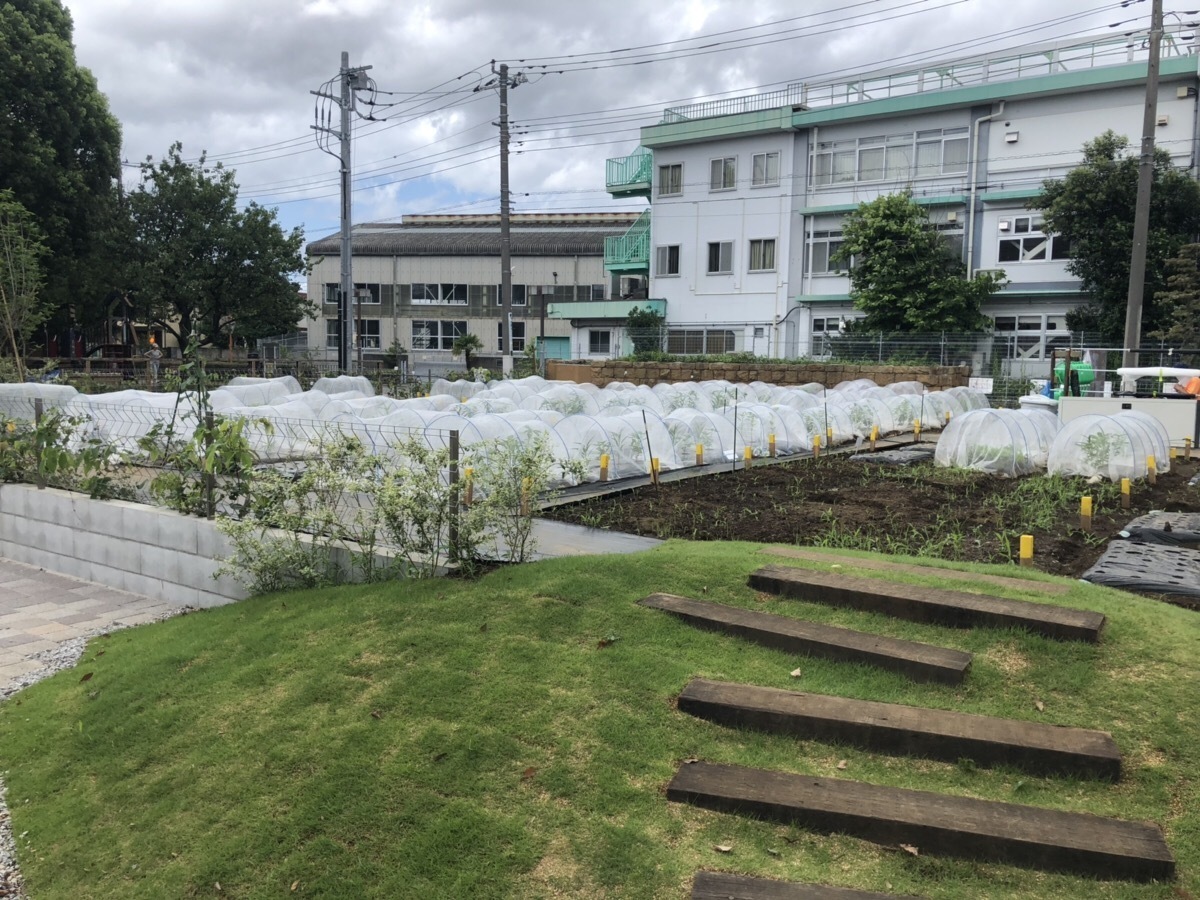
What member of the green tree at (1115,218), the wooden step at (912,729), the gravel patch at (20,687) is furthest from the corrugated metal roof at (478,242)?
the wooden step at (912,729)

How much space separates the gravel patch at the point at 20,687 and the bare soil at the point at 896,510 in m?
4.30

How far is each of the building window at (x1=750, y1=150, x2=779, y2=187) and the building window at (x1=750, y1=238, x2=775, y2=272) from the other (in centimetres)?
204

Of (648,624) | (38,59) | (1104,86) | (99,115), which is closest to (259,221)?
(99,115)

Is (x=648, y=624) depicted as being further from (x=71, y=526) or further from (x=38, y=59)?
(x=38, y=59)

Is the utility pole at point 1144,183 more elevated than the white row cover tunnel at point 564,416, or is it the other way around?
the utility pole at point 1144,183

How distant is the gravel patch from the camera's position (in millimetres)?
3611

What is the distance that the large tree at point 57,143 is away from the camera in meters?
26.3

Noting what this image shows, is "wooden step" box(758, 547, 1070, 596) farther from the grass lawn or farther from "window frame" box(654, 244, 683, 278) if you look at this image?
"window frame" box(654, 244, 683, 278)

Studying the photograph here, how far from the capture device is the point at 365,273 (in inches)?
2179

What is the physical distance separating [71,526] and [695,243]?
2749 cm

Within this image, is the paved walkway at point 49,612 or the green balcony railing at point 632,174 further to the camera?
the green balcony railing at point 632,174

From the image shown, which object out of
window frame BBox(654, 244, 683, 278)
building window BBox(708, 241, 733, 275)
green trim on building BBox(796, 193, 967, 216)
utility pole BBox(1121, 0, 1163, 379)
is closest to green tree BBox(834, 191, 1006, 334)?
green trim on building BBox(796, 193, 967, 216)

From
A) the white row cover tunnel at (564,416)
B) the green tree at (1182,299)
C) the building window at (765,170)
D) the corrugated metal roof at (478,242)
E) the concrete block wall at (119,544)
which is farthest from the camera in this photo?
the corrugated metal roof at (478,242)

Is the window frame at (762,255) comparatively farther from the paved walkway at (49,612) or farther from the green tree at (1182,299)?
the paved walkway at (49,612)
